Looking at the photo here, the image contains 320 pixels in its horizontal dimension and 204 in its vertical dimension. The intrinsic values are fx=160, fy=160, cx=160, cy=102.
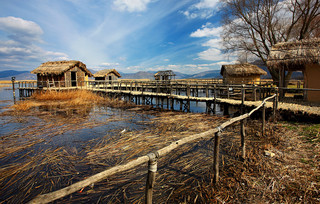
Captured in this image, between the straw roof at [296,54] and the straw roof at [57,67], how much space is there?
26217mm

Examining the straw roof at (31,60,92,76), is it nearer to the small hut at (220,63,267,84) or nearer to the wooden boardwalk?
the wooden boardwalk

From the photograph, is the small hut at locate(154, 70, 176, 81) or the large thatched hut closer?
the large thatched hut

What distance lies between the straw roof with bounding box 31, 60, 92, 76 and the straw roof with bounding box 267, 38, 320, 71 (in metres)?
26.2

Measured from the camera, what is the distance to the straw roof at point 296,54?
33.8 ft

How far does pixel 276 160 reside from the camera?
176 inches

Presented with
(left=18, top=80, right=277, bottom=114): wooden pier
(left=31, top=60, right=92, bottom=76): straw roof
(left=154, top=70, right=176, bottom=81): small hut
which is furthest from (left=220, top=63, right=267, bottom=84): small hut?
(left=31, top=60, right=92, bottom=76): straw roof

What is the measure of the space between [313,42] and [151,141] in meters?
13.1

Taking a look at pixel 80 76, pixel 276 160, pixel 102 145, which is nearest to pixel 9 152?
pixel 102 145

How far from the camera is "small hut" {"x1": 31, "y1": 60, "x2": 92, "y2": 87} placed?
2467 centimetres

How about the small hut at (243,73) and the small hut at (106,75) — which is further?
the small hut at (106,75)

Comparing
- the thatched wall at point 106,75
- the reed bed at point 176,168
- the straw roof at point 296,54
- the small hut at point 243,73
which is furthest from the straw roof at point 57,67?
the straw roof at point 296,54

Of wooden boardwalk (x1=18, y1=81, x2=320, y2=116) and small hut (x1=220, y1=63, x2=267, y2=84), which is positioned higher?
small hut (x1=220, y1=63, x2=267, y2=84)

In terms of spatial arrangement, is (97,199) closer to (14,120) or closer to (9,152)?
(9,152)

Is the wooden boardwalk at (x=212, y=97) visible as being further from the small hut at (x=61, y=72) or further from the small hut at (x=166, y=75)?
the small hut at (x=166, y=75)
